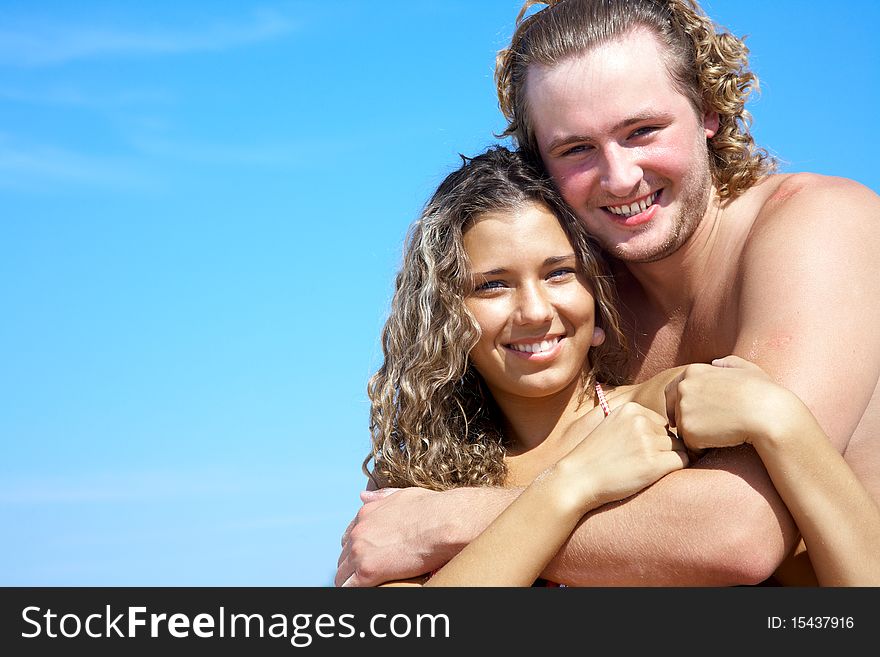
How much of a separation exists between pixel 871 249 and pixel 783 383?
3.40 ft

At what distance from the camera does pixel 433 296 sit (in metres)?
5.15

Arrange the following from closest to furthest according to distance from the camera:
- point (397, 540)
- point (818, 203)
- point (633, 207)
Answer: point (397, 540) < point (818, 203) < point (633, 207)

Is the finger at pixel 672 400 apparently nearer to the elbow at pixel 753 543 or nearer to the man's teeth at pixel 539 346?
the elbow at pixel 753 543

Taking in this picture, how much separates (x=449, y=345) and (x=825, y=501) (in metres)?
2.05

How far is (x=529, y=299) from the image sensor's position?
4867 millimetres

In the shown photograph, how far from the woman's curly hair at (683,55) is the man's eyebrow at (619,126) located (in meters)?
0.30

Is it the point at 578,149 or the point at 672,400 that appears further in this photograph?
the point at 578,149

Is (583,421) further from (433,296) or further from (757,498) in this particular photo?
(757,498)

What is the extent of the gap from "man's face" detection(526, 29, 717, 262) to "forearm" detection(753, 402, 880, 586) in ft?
6.06

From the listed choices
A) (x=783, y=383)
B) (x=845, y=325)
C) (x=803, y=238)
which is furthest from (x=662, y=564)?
(x=803, y=238)

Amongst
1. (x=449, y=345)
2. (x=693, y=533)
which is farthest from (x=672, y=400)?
(x=449, y=345)

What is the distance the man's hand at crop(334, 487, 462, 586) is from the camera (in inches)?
174

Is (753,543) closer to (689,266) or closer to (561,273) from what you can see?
(561,273)

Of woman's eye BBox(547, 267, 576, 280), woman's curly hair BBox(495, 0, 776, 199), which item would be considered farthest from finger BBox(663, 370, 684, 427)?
woman's curly hair BBox(495, 0, 776, 199)
